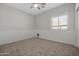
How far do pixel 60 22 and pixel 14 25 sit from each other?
0.49 metres

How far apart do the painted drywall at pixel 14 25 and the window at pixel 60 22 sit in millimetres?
238

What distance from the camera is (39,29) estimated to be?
43.7 inches

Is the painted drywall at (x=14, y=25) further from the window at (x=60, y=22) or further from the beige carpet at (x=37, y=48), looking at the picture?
the window at (x=60, y=22)

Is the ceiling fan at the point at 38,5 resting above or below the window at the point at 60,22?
above

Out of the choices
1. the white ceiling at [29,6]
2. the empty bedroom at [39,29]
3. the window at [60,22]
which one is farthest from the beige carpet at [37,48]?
the white ceiling at [29,6]

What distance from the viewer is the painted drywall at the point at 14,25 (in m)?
1.04

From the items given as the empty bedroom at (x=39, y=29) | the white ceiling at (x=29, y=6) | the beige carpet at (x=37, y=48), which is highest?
the white ceiling at (x=29, y=6)

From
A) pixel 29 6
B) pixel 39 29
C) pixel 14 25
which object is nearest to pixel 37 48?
pixel 39 29

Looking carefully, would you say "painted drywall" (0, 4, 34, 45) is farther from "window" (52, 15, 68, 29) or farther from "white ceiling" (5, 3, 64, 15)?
"window" (52, 15, 68, 29)

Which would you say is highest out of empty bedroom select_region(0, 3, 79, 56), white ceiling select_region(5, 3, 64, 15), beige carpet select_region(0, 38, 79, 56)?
white ceiling select_region(5, 3, 64, 15)

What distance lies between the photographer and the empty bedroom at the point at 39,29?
1037mm

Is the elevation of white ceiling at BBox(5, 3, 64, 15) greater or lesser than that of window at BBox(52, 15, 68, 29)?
greater

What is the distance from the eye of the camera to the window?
1.05 m

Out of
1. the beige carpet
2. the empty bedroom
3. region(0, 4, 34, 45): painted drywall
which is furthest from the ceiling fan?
the beige carpet
